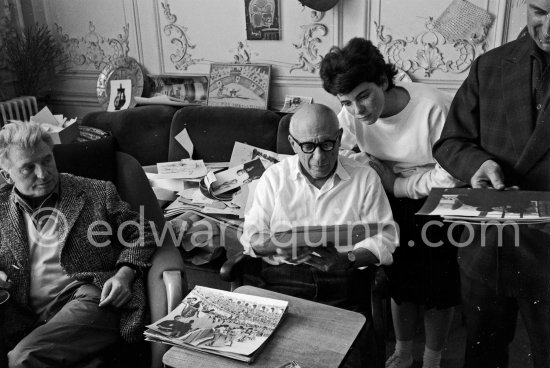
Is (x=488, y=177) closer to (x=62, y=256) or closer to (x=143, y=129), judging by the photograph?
(x=62, y=256)

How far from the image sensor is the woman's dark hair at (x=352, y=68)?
186 centimetres

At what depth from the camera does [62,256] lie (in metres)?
1.85

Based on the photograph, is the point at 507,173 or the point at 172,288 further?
the point at 172,288

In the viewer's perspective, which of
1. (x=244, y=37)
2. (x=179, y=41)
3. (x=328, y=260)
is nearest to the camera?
(x=328, y=260)

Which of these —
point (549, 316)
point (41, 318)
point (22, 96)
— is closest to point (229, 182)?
point (41, 318)

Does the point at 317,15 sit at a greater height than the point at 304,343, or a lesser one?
greater

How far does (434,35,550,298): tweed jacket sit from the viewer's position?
129 cm

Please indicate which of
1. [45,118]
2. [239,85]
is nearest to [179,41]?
[239,85]

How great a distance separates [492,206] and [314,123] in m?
0.72

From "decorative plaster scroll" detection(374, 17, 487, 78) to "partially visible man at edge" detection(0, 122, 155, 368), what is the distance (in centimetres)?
178

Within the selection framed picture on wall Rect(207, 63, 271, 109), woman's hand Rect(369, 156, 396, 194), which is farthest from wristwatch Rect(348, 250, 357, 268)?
framed picture on wall Rect(207, 63, 271, 109)

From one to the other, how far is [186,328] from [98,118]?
2.17 metres

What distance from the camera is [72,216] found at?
1878 millimetres

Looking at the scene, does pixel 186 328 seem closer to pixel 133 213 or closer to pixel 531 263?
pixel 133 213
